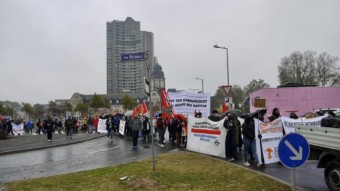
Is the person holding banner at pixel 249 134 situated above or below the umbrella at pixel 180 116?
below

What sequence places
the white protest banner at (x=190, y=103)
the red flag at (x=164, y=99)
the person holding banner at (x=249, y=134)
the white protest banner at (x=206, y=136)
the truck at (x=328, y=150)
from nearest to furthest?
the truck at (x=328, y=150), the person holding banner at (x=249, y=134), the white protest banner at (x=206, y=136), the white protest banner at (x=190, y=103), the red flag at (x=164, y=99)

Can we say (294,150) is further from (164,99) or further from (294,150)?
(164,99)

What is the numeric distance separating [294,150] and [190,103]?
10637mm

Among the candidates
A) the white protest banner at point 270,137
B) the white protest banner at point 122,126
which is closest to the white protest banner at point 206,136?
the white protest banner at point 270,137

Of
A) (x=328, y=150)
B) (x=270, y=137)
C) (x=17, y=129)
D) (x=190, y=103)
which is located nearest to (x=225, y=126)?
(x=270, y=137)

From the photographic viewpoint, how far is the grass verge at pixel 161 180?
27.1 feet

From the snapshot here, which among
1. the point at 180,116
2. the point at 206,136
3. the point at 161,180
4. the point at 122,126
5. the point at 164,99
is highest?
the point at 164,99

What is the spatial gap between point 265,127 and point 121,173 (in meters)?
5.08

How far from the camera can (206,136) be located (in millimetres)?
14633

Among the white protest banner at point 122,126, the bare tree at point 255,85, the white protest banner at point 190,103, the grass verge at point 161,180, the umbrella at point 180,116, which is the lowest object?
the grass verge at point 161,180

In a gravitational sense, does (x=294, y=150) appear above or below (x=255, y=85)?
below

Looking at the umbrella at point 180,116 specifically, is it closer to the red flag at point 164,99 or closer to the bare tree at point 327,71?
the red flag at point 164,99

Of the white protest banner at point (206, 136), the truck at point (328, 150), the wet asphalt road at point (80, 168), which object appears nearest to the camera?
the truck at point (328, 150)

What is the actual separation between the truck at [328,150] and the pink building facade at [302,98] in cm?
2063
